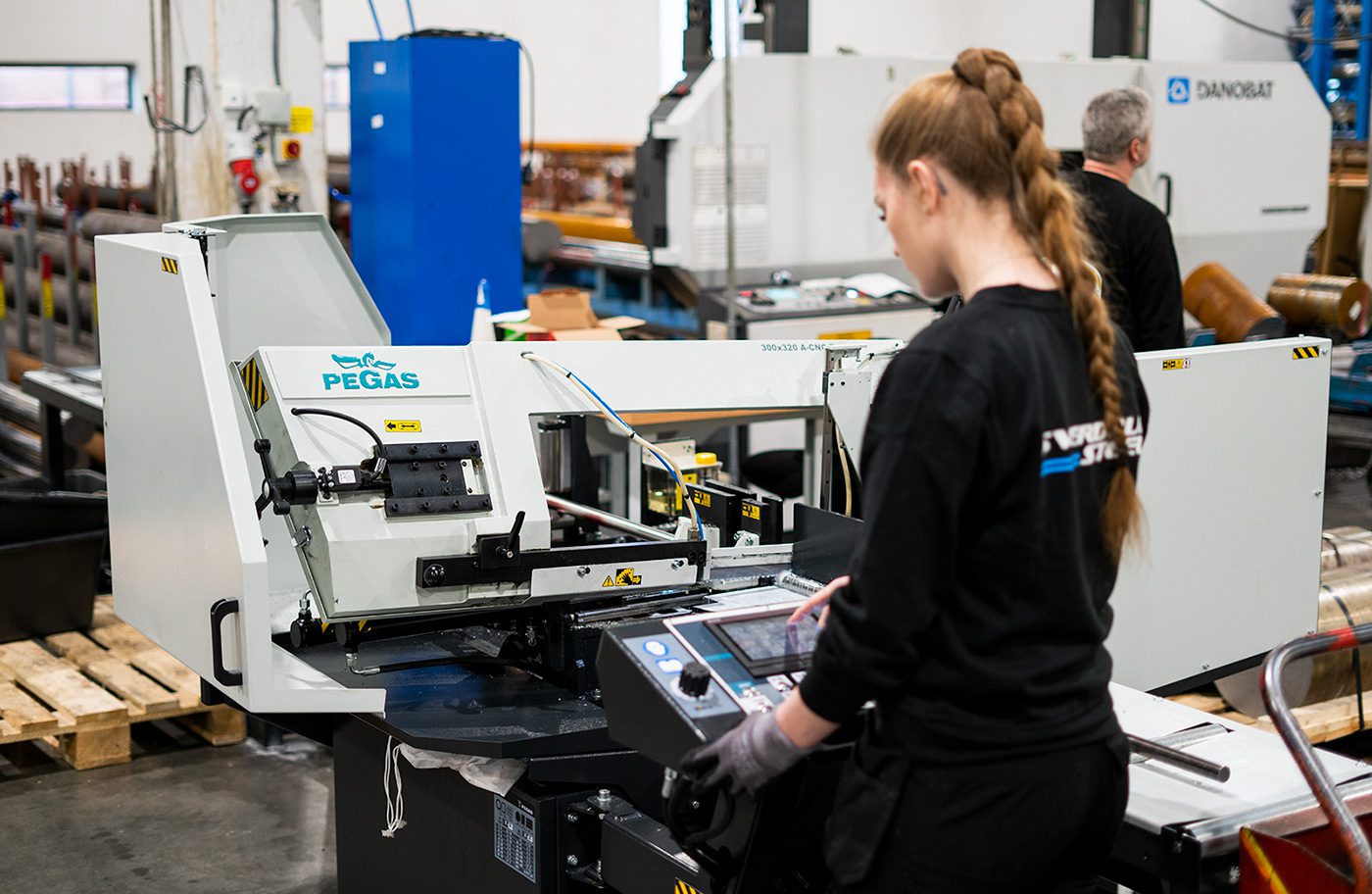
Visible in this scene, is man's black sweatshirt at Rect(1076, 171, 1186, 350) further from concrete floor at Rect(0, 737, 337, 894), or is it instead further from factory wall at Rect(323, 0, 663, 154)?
factory wall at Rect(323, 0, 663, 154)

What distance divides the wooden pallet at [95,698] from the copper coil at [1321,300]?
180 inches

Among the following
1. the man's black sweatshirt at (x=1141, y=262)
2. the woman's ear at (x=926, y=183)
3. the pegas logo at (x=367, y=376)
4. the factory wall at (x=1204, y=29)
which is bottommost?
the pegas logo at (x=367, y=376)

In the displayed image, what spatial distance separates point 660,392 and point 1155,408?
88 cm

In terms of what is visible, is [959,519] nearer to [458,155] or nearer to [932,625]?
[932,625]

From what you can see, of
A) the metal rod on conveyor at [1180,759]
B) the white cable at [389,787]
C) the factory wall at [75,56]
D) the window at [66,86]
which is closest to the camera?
the metal rod on conveyor at [1180,759]

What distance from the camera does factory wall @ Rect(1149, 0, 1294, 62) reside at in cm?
1001

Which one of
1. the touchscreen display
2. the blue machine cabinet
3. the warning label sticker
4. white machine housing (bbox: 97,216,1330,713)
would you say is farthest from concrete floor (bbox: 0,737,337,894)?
the blue machine cabinet

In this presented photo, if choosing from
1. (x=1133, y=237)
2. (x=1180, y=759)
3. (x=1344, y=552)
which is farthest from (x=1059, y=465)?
(x=1344, y=552)

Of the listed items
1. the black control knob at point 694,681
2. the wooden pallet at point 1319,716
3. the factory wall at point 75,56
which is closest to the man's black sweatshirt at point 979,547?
the black control knob at point 694,681

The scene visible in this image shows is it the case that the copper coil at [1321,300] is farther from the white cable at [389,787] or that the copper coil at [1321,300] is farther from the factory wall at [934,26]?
the white cable at [389,787]

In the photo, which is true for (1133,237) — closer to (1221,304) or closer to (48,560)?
(1221,304)

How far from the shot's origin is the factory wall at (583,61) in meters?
10.7

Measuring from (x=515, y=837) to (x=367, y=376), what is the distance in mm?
699

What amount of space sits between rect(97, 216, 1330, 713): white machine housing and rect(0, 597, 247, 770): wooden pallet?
1.00 metres
